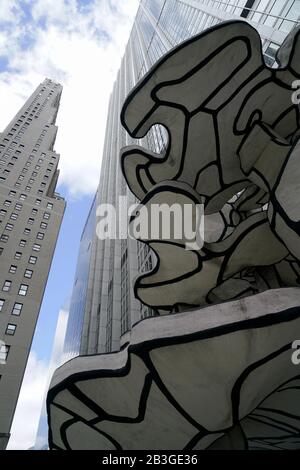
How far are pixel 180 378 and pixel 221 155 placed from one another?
4.64 m

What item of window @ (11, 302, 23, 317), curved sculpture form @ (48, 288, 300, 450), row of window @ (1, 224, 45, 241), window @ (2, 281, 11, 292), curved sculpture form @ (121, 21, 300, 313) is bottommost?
curved sculpture form @ (48, 288, 300, 450)

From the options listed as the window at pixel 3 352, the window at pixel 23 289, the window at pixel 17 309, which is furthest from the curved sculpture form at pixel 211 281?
the window at pixel 23 289

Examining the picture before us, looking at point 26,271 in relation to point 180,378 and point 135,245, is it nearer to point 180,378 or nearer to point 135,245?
point 135,245

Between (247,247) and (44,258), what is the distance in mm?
30832

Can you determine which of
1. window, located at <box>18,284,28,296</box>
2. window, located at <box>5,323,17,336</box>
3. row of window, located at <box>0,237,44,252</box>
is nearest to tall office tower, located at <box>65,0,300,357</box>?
window, located at <box>5,323,17,336</box>

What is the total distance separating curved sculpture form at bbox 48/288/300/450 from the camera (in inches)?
174

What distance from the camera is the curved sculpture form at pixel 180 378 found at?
443 centimetres

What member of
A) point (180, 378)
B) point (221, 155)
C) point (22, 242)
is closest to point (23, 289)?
point (22, 242)

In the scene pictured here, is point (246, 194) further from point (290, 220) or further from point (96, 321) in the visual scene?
point (96, 321)

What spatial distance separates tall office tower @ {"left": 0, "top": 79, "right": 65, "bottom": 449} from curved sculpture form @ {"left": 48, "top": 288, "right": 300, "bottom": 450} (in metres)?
20.5

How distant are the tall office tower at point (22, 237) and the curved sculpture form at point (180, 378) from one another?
20.5m

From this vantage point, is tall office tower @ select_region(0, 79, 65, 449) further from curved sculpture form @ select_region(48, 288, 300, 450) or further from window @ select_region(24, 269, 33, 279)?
curved sculpture form @ select_region(48, 288, 300, 450)

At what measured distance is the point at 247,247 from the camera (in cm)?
708

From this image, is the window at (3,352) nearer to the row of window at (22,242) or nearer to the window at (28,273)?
the window at (28,273)
